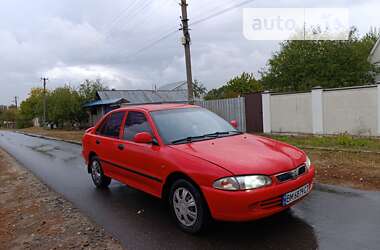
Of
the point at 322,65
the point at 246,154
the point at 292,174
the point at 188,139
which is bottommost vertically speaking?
the point at 292,174

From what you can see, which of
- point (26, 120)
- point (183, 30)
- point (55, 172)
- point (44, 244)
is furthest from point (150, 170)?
point (26, 120)

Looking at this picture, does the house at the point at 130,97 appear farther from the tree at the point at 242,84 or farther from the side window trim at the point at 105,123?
the side window trim at the point at 105,123

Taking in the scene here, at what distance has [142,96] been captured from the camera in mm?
40031

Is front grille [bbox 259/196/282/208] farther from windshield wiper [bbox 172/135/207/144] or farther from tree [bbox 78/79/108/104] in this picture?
tree [bbox 78/79/108/104]

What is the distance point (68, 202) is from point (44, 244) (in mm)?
1908

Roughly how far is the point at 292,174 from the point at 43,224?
141 inches

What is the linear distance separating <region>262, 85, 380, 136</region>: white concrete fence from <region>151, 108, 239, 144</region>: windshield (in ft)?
29.9

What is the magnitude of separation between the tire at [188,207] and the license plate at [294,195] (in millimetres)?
900

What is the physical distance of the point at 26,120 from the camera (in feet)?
248

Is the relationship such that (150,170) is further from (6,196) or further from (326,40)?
(326,40)

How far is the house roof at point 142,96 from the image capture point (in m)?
38.6

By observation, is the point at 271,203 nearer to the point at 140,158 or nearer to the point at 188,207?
the point at 188,207

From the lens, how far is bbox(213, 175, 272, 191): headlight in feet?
12.4

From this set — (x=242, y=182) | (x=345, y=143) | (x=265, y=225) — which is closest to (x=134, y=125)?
(x=242, y=182)
